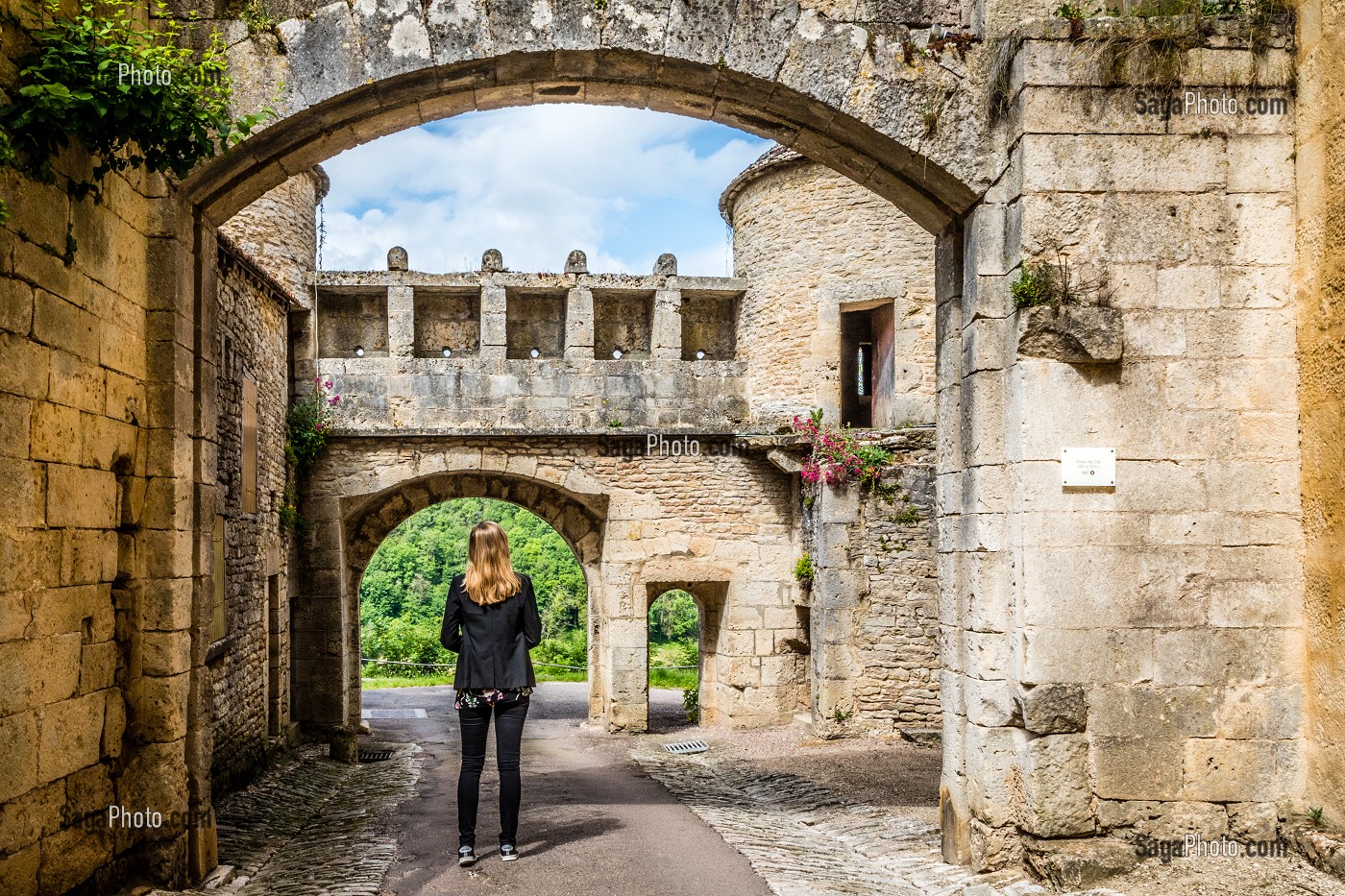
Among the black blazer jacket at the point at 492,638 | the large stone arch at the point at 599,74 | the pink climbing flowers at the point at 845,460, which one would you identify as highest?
the large stone arch at the point at 599,74

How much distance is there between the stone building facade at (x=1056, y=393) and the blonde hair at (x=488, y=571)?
49.2 inches

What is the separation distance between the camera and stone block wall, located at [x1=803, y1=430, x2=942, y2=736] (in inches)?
447

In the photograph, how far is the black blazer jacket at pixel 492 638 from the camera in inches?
187

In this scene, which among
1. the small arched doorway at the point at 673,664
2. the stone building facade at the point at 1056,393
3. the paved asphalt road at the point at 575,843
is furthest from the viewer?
the small arched doorway at the point at 673,664

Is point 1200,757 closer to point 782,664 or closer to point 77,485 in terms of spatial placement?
point 77,485

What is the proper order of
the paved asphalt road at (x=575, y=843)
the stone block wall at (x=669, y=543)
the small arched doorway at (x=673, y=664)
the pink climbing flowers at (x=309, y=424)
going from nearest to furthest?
the paved asphalt road at (x=575, y=843) → the pink climbing flowers at (x=309, y=424) → the stone block wall at (x=669, y=543) → the small arched doorway at (x=673, y=664)

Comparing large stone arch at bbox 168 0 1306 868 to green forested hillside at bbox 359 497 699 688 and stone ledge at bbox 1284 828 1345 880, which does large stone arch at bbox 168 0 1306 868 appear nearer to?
stone ledge at bbox 1284 828 1345 880

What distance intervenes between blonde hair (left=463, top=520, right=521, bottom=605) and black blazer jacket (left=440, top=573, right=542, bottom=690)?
38mm

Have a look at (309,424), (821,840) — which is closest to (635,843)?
(821,840)

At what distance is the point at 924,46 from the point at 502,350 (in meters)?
8.47

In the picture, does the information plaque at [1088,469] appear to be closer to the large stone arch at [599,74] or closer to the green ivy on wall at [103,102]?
the large stone arch at [599,74]

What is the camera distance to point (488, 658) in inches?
188

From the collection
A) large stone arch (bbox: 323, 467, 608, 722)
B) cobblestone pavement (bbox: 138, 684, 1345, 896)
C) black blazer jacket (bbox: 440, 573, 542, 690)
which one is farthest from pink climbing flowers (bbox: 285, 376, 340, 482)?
black blazer jacket (bbox: 440, 573, 542, 690)

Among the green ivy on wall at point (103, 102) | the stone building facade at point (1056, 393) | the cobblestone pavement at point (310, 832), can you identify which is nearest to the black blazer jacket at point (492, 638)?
the cobblestone pavement at point (310, 832)
